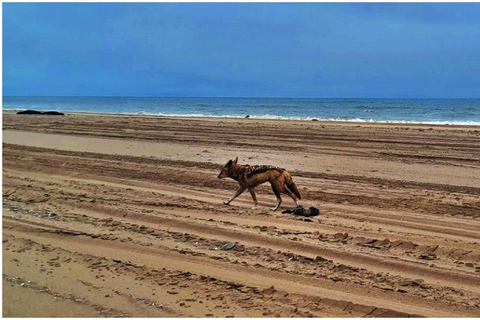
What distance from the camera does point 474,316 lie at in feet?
14.9

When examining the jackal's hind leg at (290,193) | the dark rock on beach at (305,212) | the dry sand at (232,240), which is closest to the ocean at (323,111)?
the dry sand at (232,240)

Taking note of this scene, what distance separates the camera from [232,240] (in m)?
6.61

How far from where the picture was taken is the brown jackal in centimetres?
839

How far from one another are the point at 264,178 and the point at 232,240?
2115 millimetres

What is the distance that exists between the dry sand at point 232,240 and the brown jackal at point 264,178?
17.1 inches

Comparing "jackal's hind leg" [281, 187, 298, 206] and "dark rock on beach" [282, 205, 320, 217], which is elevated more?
"jackal's hind leg" [281, 187, 298, 206]

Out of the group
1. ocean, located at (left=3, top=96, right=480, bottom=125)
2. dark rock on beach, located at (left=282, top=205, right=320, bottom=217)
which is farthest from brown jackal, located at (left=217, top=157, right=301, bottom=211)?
ocean, located at (left=3, top=96, right=480, bottom=125)

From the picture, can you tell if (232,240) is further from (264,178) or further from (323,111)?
(323,111)

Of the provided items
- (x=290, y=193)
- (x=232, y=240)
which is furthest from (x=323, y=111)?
(x=232, y=240)

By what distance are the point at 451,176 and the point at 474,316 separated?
7813 millimetres

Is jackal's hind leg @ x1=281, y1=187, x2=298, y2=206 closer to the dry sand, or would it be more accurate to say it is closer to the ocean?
the dry sand

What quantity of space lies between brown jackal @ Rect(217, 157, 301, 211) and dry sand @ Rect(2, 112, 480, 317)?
43 cm

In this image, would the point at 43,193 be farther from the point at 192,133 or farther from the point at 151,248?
the point at 192,133

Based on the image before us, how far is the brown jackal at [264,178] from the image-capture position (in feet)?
27.5
